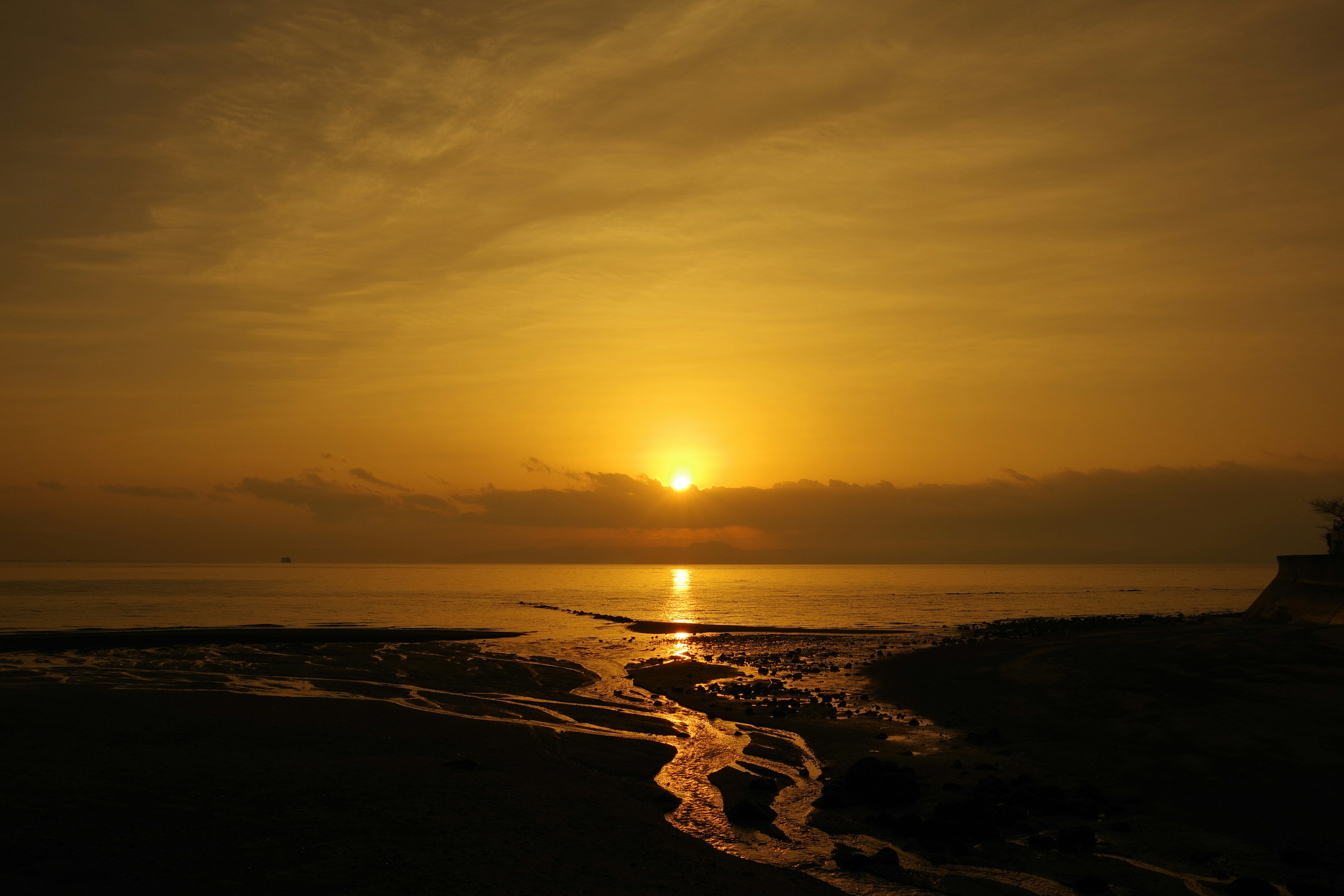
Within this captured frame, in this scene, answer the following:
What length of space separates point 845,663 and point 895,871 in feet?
113

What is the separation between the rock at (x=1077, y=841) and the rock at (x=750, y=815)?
5400mm

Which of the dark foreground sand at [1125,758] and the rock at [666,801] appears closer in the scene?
the dark foreground sand at [1125,758]

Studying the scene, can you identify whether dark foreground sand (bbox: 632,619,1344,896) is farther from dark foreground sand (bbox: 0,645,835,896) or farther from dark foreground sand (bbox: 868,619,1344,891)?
dark foreground sand (bbox: 0,645,835,896)

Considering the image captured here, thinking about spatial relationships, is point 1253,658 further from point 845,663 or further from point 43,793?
point 43,793

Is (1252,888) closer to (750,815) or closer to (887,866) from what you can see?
(887,866)

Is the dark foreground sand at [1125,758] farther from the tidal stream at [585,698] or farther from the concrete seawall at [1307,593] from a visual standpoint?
the concrete seawall at [1307,593]

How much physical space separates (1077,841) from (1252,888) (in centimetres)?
268

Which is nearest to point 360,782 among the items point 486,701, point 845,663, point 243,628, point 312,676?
point 486,701

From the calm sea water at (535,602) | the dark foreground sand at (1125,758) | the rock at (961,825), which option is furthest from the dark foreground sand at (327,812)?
the calm sea water at (535,602)

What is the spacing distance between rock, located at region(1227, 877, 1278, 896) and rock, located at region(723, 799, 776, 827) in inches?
308

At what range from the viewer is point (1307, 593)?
43031 millimetres

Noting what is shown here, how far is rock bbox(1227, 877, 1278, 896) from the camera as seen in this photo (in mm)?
12406

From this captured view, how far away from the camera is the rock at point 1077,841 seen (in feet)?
47.6

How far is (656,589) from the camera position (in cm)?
18588
